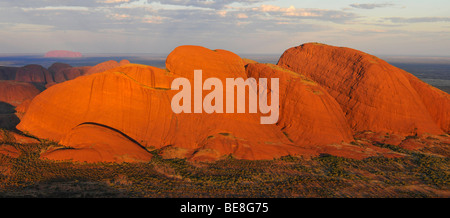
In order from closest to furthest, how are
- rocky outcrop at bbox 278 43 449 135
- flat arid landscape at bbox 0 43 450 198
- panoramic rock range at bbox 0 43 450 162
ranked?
1. flat arid landscape at bbox 0 43 450 198
2. panoramic rock range at bbox 0 43 450 162
3. rocky outcrop at bbox 278 43 449 135

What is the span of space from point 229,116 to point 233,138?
8.02 feet

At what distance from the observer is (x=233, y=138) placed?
22.9 metres

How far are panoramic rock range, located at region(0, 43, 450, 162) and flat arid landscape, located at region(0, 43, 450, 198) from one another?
10 cm

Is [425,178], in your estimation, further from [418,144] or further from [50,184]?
[50,184]

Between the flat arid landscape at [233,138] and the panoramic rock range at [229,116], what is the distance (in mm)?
105

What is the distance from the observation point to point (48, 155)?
19.0 meters

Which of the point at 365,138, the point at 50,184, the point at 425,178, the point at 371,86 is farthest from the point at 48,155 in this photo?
the point at 371,86

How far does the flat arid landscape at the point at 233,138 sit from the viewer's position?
53.0ft

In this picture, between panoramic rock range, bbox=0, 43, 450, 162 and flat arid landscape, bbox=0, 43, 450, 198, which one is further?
panoramic rock range, bbox=0, 43, 450, 162

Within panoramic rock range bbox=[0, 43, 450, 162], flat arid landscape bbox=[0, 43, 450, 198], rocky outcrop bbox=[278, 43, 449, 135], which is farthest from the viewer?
rocky outcrop bbox=[278, 43, 449, 135]

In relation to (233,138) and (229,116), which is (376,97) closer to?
(229,116)

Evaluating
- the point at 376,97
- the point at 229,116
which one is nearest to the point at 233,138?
the point at 229,116

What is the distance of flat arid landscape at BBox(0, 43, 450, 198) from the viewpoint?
53.0ft
